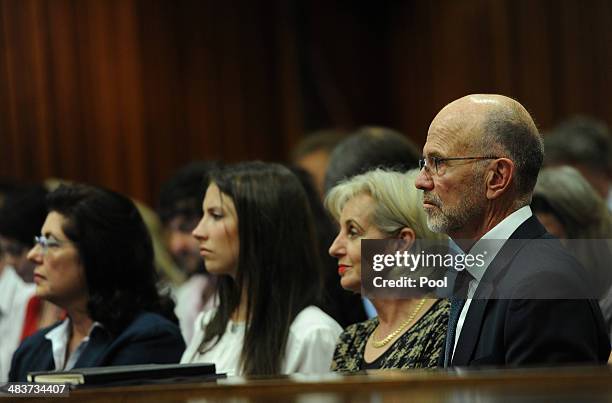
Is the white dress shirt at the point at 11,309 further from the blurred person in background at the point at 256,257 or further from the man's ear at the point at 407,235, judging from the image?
the man's ear at the point at 407,235

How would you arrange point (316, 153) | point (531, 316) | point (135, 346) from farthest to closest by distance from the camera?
point (316, 153)
point (135, 346)
point (531, 316)

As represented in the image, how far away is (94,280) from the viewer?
4.07 metres

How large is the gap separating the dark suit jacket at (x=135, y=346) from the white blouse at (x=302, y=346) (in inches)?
7.3

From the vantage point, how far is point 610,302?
336cm

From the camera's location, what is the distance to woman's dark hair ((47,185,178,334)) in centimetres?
404

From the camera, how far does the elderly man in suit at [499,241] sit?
2.45 meters

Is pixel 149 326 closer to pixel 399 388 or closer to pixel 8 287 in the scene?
pixel 8 287

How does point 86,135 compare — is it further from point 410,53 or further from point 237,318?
point 237,318

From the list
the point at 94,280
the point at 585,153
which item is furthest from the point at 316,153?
the point at 94,280

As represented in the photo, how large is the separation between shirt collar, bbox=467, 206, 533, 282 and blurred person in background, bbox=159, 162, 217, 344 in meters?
2.80

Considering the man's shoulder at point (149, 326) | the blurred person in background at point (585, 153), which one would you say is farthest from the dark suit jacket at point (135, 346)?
the blurred person in background at point (585, 153)

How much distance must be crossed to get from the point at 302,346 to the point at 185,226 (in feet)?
7.17

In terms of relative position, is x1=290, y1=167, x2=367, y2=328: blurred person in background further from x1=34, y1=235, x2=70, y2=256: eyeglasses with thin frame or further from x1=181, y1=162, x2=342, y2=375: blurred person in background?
x1=34, y1=235, x2=70, y2=256: eyeglasses with thin frame

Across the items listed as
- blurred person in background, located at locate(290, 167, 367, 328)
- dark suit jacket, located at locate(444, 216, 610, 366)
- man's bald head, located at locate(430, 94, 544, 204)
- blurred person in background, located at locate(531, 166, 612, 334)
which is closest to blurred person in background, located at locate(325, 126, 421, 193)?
blurred person in background, located at locate(290, 167, 367, 328)
